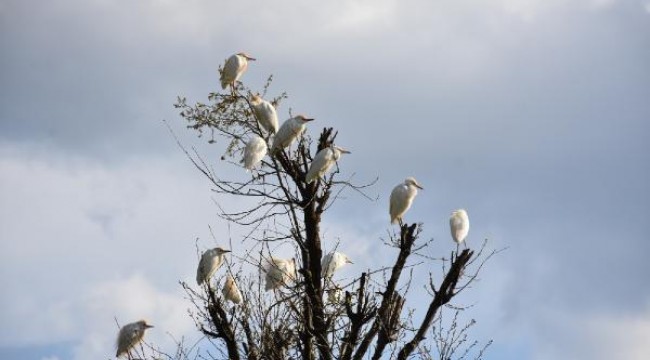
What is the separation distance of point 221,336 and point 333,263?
2.08 metres

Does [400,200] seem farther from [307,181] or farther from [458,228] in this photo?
[307,181]

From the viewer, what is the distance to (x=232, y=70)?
11562 millimetres

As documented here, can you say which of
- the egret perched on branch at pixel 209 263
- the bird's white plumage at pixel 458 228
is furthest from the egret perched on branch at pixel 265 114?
the bird's white plumage at pixel 458 228

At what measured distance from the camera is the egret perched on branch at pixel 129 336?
11.9m

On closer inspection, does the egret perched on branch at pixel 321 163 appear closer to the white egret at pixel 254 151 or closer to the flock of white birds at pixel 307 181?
the flock of white birds at pixel 307 181

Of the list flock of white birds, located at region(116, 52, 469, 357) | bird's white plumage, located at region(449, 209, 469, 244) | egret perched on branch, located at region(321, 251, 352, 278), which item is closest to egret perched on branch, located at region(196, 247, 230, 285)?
flock of white birds, located at region(116, 52, 469, 357)

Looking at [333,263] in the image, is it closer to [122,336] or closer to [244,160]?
[244,160]

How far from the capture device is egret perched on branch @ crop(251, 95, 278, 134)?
10.6 m

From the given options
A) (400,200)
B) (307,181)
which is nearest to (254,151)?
(307,181)

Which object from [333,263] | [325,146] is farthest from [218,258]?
[325,146]

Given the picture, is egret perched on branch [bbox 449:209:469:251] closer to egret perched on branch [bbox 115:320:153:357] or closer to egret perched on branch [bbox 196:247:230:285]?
egret perched on branch [bbox 196:247:230:285]

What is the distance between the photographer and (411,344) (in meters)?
9.40

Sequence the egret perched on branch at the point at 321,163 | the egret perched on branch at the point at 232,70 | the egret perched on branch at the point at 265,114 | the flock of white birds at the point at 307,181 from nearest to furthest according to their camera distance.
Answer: the egret perched on branch at the point at 321,163, the flock of white birds at the point at 307,181, the egret perched on branch at the point at 265,114, the egret perched on branch at the point at 232,70

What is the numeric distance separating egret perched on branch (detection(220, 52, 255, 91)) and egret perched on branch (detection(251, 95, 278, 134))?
513 mm
